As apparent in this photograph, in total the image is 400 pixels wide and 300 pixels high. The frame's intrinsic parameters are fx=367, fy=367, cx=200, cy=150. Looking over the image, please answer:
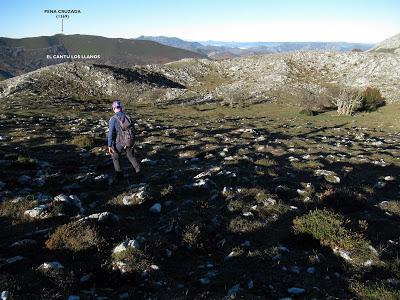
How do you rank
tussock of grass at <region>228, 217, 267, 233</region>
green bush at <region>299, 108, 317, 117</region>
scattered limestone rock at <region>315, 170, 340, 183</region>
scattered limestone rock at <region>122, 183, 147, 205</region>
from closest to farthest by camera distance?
tussock of grass at <region>228, 217, 267, 233</region>
scattered limestone rock at <region>122, 183, 147, 205</region>
scattered limestone rock at <region>315, 170, 340, 183</region>
green bush at <region>299, 108, 317, 117</region>

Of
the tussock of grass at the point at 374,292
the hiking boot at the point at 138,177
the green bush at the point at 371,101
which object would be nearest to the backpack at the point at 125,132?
the hiking boot at the point at 138,177

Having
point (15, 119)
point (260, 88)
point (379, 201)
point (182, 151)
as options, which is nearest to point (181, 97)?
point (260, 88)

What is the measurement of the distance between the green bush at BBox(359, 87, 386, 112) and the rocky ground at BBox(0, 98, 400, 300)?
3213cm

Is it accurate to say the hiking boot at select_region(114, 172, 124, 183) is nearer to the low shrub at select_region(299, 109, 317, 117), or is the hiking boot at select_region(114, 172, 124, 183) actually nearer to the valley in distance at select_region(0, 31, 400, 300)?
the valley in distance at select_region(0, 31, 400, 300)

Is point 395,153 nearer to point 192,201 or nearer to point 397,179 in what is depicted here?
point 397,179

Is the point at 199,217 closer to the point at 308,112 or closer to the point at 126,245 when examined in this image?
the point at 126,245

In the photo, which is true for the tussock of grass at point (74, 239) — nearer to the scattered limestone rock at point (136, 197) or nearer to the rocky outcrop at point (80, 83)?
the scattered limestone rock at point (136, 197)

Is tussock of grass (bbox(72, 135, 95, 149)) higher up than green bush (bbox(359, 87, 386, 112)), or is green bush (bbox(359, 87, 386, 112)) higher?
green bush (bbox(359, 87, 386, 112))

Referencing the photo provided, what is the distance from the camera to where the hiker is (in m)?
13.9

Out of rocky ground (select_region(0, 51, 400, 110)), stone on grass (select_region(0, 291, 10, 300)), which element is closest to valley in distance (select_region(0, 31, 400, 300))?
stone on grass (select_region(0, 291, 10, 300))

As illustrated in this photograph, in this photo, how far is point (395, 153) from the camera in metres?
22.1

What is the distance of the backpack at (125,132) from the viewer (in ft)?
45.5

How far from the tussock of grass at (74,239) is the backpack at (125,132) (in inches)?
223

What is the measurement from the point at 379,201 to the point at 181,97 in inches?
2038
